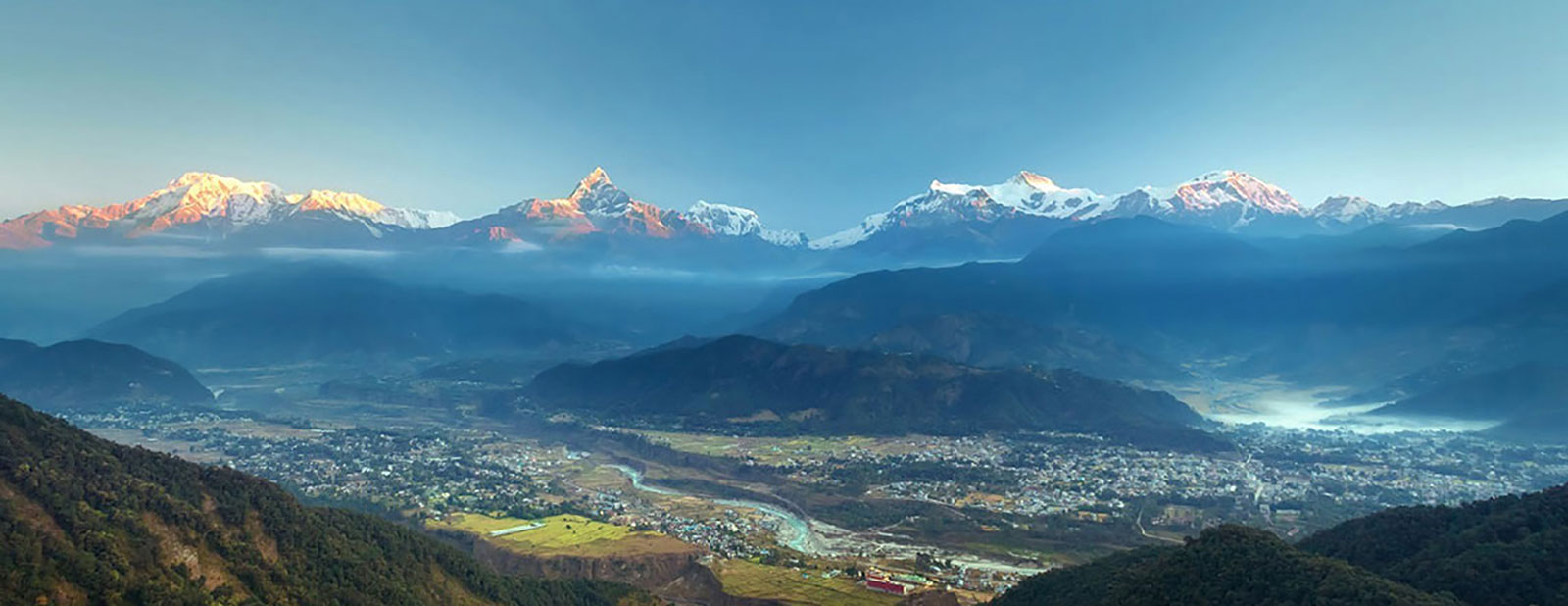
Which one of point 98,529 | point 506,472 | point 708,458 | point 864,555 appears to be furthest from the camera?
point 708,458

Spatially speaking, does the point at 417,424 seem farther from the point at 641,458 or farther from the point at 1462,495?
the point at 1462,495

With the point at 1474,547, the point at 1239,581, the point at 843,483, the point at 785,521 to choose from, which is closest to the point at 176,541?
the point at 1239,581

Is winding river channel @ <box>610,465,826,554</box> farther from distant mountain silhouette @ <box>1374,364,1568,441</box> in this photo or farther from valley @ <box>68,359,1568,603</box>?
distant mountain silhouette @ <box>1374,364,1568,441</box>

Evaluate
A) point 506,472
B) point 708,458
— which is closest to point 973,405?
point 708,458

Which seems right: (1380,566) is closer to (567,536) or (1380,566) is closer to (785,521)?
(785,521)

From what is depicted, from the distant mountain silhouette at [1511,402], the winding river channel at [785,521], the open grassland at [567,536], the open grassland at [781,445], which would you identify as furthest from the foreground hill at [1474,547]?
the distant mountain silhouette at [1511,402]
